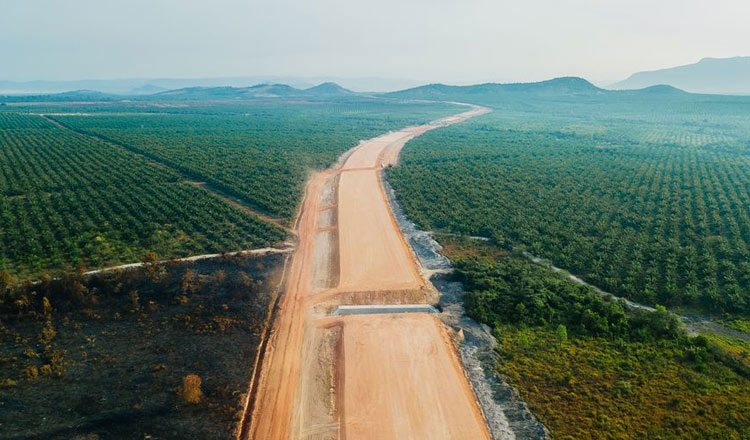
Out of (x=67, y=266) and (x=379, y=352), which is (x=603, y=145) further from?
(x=67, y=266)

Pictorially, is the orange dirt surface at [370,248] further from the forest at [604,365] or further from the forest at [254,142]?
the forest at [254,142]

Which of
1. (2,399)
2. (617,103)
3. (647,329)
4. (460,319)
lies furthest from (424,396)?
(617,103)

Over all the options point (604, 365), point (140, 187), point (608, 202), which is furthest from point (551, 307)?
point (140, 187)

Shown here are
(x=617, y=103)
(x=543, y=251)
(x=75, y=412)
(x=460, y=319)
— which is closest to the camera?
(x=75, y=412)

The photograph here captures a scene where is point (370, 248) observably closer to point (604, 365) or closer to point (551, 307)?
point (551, 307)

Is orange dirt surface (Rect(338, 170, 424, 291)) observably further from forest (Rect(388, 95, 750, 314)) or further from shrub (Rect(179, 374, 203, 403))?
shrub (Rect(179, 374, 203, 403))

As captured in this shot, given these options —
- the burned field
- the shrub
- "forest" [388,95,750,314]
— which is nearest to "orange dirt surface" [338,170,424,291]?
"forest" [388,95,750,314]

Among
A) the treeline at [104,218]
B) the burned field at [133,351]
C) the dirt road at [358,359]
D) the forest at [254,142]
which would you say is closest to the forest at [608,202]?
the dirt road at [358,359]
